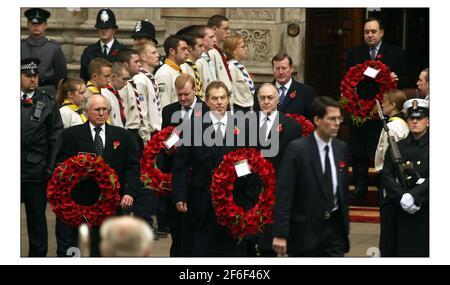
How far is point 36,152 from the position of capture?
14.6 m

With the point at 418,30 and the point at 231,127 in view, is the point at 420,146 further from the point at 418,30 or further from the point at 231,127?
the point at 418,30

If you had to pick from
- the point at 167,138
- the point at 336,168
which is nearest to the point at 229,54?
the point at 167,138

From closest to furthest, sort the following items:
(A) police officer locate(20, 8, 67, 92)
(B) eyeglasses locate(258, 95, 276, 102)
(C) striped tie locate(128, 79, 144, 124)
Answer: (B) eyeglasses locate(258, 95, 276, 102) < (C) striped tie locate(128, 79, 144, 124) < (A) police officer locate(20, 8, 67, 92)

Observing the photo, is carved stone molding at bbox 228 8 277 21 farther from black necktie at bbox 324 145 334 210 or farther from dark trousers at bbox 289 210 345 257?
dark trousers at bbox 289 210 345 257

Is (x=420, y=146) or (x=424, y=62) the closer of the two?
(x=420, y=146)

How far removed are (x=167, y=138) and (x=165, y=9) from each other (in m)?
6.83

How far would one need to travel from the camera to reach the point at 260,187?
43.6ft

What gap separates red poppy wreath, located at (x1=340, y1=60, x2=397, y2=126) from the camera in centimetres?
1691

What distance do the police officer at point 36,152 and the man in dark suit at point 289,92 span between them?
104 inches

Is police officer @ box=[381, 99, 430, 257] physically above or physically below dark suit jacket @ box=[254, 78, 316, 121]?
below

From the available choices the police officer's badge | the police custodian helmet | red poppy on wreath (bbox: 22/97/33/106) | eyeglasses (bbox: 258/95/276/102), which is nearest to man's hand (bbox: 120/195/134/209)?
eyeglasses (bbox: 258/95/276/102)

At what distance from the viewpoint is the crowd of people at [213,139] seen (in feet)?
38.2

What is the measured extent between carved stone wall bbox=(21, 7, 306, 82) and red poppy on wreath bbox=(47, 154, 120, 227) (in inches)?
274

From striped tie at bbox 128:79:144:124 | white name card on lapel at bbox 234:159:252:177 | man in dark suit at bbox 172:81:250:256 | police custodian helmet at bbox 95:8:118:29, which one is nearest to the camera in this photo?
white name card on lapel at bbox 234:159:252:177
